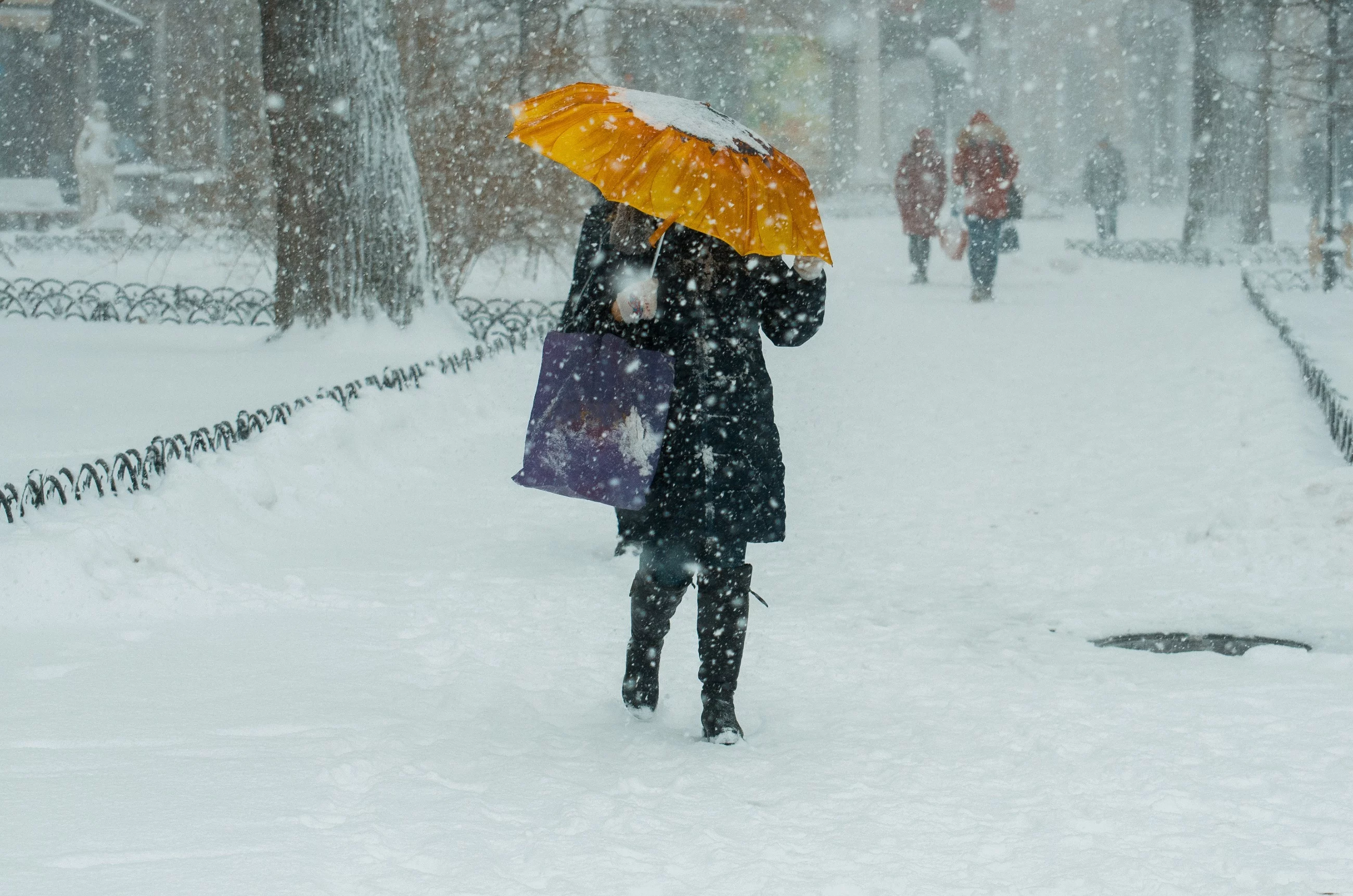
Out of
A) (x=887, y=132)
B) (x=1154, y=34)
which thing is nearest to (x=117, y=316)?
(x=887, y=132)

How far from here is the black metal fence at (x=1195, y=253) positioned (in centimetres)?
2084

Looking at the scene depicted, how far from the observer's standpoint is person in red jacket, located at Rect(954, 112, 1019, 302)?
15445 mm

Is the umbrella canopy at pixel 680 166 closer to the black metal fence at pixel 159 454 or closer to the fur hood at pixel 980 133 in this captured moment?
the black metal fence at pixel 159 454

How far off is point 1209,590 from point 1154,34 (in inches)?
1700

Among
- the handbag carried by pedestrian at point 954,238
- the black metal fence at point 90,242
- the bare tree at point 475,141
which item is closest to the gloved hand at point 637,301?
the bare tree at point 475,141

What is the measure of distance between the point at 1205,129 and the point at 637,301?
21622mm

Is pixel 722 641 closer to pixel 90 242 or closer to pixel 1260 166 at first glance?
pixel 90 242

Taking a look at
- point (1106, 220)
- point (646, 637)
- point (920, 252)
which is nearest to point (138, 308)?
point (920, 252)

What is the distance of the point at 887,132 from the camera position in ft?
145

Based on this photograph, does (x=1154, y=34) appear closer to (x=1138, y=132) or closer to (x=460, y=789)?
(x=1138, y=132)

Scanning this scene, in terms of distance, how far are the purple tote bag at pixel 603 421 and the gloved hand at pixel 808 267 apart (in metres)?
0.45

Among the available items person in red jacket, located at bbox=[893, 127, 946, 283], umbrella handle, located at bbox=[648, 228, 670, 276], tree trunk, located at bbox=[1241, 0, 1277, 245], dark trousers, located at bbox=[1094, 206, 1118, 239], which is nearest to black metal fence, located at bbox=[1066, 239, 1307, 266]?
tree trunk, located at bbox=[1241, 0, 1277, 245]

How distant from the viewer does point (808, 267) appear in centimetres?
378

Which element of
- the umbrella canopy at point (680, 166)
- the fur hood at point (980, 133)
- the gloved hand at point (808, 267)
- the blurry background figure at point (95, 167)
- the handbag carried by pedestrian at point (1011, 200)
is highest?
the blurry background figure at point (95, 167)
